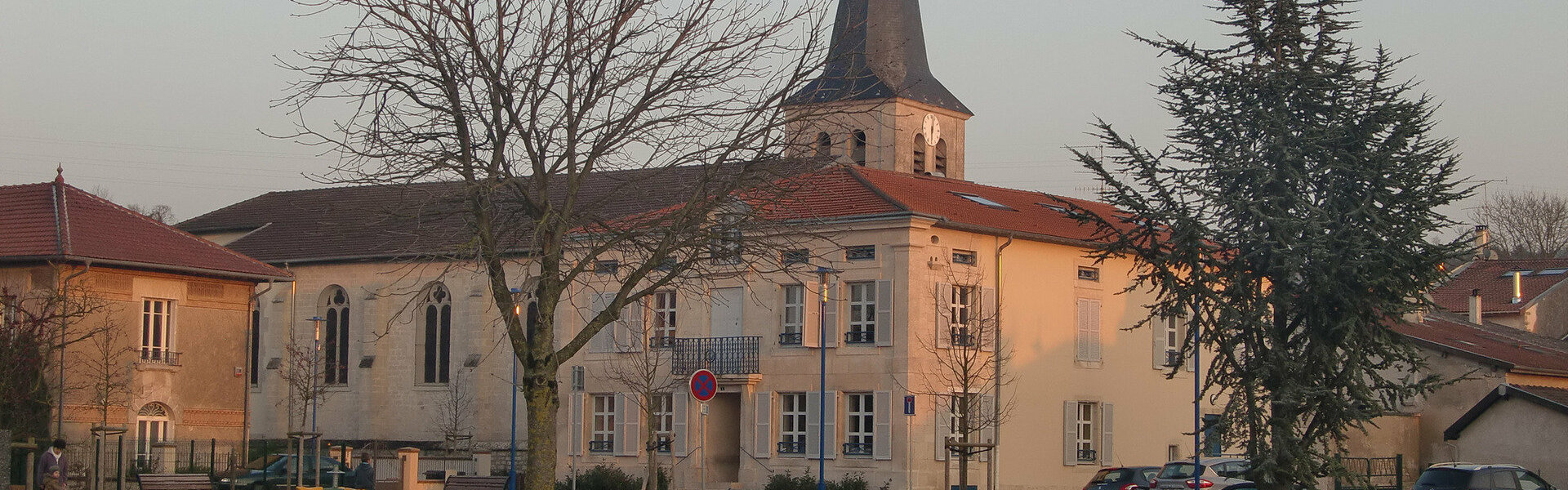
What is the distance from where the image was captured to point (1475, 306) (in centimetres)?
5703

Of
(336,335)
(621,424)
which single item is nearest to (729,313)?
(621,424)

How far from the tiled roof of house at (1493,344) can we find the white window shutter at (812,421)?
44.0 ft

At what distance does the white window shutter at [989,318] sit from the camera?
38.1 m

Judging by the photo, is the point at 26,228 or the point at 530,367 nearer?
the point at 530,367

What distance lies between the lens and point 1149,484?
3362 cm

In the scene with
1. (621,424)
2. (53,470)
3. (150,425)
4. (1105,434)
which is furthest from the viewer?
(1105,434)

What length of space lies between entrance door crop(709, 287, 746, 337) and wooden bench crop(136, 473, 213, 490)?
15.8 m

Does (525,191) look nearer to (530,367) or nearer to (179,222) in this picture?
(530,367)

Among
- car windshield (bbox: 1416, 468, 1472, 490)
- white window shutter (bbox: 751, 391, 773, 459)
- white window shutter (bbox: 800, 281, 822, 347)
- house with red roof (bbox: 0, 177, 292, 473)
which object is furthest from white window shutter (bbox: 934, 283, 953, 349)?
house with red roof (bbox: 0, 177, 292, 473)

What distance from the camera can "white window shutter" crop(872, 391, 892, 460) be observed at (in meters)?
37.2

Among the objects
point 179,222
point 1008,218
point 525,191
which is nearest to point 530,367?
point 525,191

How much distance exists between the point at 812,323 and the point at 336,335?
2246 cm

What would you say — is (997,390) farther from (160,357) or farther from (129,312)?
(129,312)

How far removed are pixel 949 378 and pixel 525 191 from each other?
21403 millimetres
